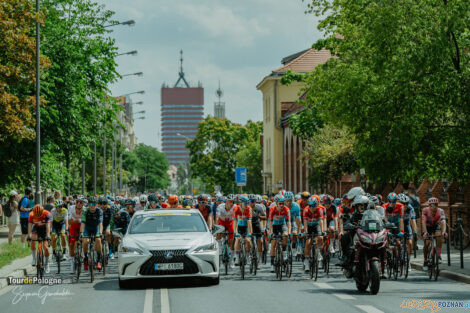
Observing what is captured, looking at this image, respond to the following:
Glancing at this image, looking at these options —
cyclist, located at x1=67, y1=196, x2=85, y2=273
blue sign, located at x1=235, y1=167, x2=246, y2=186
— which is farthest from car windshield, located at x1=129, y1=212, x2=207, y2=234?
blue sign, located at x1=235, y1=167, x2=246, y2=186

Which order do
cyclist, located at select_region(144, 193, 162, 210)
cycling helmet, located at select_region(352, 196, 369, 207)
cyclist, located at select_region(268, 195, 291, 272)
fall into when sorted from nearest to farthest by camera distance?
cycling helmet, located at select_region(352, 196, 369, 207) → cyclist, located at select_region(268, 195, 291, 272) → cyclist, located at select_region(144, 193, 162, 210)

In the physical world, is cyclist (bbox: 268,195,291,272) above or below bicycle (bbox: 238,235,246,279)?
above

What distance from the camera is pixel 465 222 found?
2698 cm

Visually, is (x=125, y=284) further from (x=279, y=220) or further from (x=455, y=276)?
(x=455, y=276)

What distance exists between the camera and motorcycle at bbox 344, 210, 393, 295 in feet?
44.4

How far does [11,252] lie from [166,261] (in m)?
10.1

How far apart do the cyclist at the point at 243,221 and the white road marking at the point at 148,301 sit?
3.40m

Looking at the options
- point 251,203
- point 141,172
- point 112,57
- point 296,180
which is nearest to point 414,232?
point 251,203

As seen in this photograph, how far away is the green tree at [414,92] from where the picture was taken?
2034cm

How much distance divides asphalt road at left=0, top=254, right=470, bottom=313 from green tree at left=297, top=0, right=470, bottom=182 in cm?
519

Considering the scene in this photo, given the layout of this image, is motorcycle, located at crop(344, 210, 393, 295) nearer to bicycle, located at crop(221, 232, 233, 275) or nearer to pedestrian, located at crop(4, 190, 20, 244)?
bicycle, located at crop(221, 232, 233, 275)

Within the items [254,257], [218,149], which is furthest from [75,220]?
[218,149]

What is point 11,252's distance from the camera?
76.5 feet

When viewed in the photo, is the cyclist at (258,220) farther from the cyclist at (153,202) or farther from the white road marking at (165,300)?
the white road marking at (165,300)
